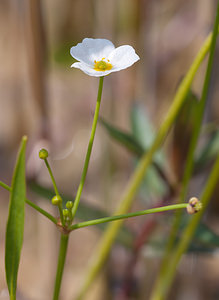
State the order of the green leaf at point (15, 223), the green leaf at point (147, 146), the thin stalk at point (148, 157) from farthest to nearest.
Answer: the green leaf at point (147, 146)
the thin stalk at point (148, 157)
the green leaf at point (15, 223)

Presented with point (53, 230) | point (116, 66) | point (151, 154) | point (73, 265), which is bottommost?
point (73, 265)

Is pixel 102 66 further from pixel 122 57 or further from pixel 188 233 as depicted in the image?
pixel 188 233

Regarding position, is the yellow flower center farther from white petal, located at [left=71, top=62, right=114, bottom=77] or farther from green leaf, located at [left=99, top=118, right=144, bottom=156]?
green leaf, located at [left=99, top=118, right=144, bottom=156]

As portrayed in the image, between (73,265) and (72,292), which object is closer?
(72,292)

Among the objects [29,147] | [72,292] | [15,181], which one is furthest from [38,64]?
[72,292]

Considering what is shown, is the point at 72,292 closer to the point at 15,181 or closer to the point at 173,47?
the point at 173,47

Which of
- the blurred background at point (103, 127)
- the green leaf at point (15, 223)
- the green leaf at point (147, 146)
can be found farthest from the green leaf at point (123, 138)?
the green leaf at point (15, 223)

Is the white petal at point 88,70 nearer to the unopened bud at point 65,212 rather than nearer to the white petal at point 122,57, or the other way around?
the white petal at point 122,57
